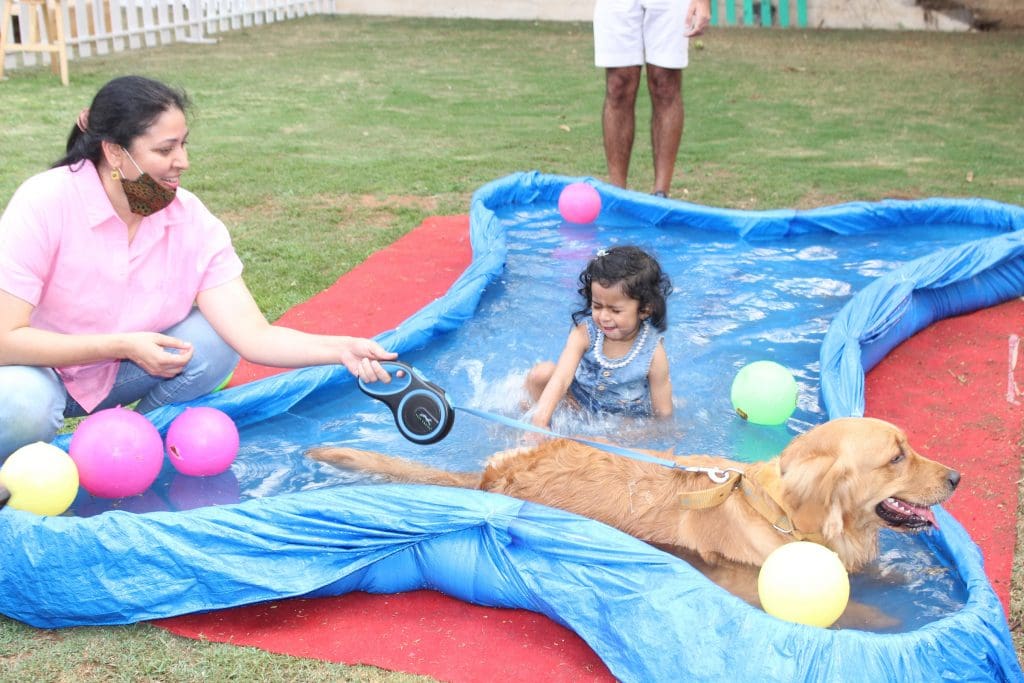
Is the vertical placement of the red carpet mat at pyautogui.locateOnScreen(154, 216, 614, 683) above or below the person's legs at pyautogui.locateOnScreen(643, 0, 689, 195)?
below

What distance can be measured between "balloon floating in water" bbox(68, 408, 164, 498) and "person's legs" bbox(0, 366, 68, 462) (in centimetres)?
13

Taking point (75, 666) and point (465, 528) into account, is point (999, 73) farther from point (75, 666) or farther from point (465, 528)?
point (75, 666)

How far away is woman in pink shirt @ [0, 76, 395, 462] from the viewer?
4023 mm

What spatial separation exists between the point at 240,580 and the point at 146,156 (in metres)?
1.62

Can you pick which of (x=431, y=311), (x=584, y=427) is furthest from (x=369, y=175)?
(x=584, y=427)

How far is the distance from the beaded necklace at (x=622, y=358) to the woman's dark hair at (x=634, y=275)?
76mm

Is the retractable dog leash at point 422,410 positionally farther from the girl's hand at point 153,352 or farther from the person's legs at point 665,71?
the person's legs at point 665,71

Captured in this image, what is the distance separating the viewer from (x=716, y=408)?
5359 mm

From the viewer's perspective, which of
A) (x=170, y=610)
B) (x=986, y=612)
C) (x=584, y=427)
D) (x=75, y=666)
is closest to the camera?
(x=986, y=612)

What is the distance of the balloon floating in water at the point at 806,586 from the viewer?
3229 millimetres

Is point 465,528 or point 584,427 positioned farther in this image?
point 584,427

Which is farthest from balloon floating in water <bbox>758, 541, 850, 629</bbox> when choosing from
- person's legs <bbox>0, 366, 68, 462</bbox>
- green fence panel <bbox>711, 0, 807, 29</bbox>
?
green fence panel <bbox>711, 0, 807, 29</bbox>

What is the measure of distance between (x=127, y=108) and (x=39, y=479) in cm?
136

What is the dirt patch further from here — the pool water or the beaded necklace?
the beaded necklace
